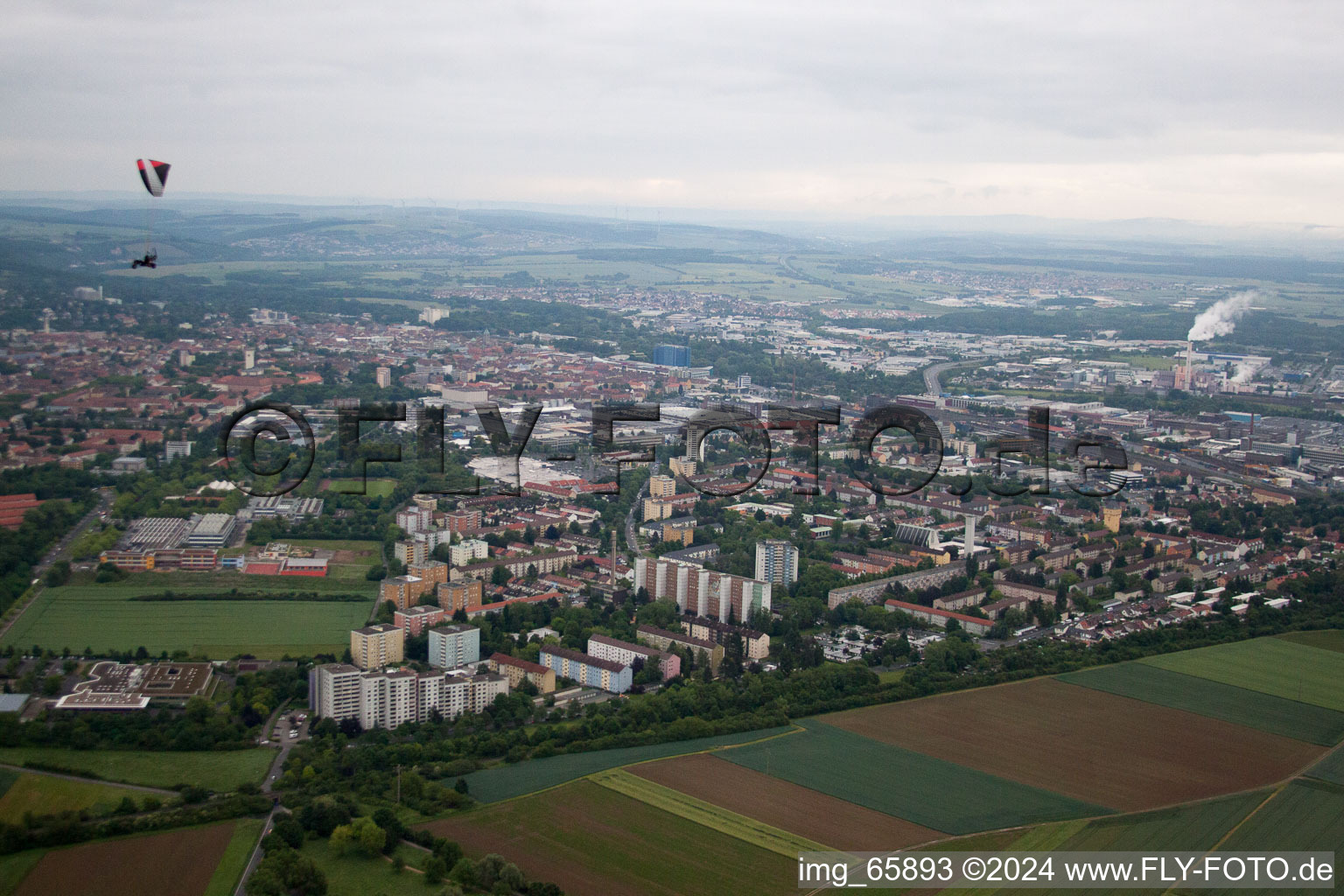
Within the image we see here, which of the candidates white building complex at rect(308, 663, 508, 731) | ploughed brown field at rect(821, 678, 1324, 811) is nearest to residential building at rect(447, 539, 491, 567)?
white building complex at rect(308, 663, 508, 731)

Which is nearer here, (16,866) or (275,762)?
(16,866)

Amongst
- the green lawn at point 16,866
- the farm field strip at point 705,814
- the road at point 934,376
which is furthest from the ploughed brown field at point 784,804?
the road at point 934,376

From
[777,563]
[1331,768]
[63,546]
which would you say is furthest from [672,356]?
[1331,768]

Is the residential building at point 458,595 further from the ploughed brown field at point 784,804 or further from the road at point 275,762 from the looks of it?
the ploughed brown field at point 784,804

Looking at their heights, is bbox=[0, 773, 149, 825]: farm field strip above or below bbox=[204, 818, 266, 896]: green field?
above

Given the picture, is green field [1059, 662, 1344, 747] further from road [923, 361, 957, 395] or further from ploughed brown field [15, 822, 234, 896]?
road [923, 361, 957, 395]

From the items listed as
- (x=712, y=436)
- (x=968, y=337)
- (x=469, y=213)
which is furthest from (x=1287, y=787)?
(x=469, y=213)

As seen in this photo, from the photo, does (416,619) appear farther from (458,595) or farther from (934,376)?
(934,376)
